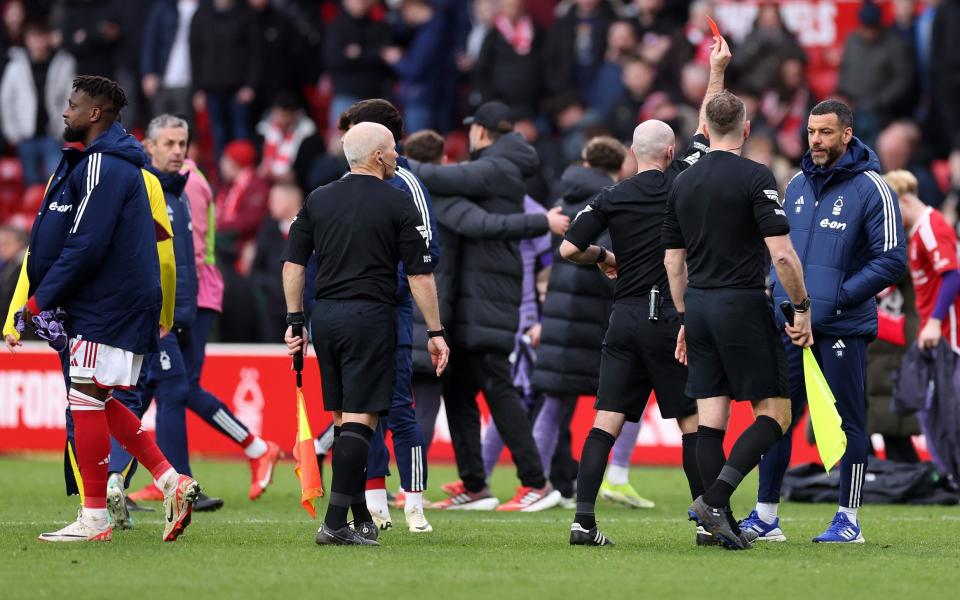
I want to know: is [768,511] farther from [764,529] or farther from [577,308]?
[577,308]

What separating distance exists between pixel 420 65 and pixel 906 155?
19.7 feet

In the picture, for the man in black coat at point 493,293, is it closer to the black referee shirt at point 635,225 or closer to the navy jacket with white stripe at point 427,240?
the navy jacket with white stripe at point 427,240

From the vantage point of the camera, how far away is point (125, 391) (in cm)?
1016

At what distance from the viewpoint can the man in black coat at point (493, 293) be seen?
1100 cm

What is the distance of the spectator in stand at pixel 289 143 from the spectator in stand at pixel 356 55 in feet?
1.51

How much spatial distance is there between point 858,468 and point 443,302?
123 inches

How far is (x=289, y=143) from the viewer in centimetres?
1967

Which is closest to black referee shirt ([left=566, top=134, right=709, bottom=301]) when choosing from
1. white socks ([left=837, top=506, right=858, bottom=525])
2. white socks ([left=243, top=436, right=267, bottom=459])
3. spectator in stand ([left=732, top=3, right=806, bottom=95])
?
white socks ([left=837, top=506, right=858, bottom=525])

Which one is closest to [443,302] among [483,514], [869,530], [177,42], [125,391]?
[483,514]

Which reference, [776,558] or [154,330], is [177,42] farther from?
[776,558]

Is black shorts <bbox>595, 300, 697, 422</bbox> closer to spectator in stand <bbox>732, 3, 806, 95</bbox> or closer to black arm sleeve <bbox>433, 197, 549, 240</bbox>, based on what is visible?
black arm sleeve <bbox>433, 197, 549, 240</bbox>

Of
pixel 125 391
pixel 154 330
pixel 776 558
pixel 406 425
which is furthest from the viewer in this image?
pixel 125 391

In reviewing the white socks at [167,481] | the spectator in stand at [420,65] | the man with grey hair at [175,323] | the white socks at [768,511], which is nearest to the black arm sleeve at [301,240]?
the white socks at [167,481]

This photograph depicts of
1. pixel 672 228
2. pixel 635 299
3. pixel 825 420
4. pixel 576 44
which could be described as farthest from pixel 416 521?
pixel 576 44
